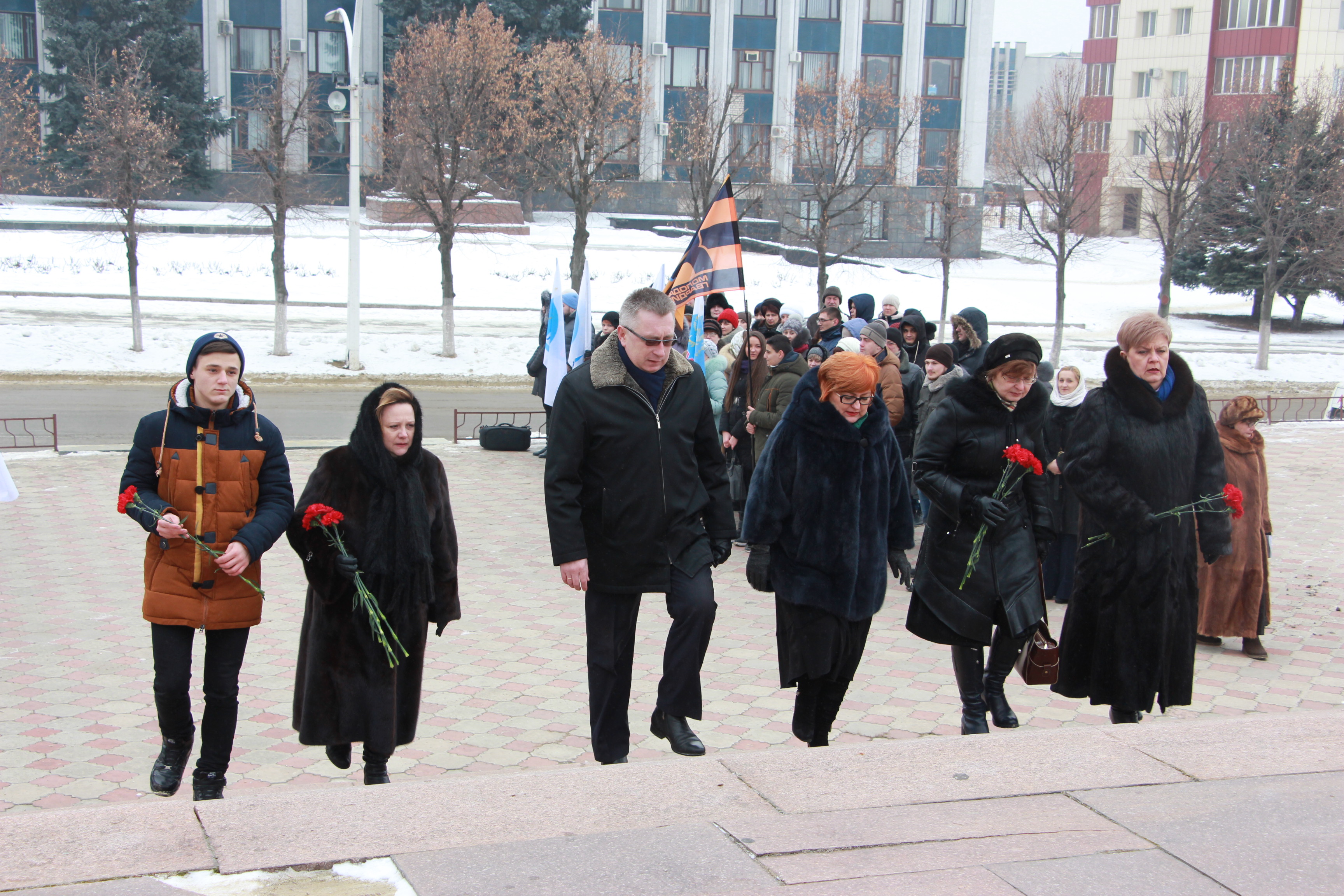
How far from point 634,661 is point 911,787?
298 cm

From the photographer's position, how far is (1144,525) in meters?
4.85

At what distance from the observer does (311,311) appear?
32.8m

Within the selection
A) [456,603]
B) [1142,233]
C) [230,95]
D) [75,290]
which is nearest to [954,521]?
[456,603]

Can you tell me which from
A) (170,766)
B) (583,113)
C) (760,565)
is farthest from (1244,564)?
(583,113)

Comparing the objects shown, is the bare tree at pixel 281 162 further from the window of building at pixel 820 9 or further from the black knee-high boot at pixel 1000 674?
the window of building at pixel 820 9

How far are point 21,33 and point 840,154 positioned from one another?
3763 centimetres

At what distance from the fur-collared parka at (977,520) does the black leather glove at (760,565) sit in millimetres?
733

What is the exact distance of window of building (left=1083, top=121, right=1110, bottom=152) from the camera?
44.8 m

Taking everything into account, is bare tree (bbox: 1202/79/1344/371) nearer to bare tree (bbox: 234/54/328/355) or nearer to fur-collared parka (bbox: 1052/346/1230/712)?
bare tree (bbox: 234/54/328/355)

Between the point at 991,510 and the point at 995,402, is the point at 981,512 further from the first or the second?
the point at 995,402

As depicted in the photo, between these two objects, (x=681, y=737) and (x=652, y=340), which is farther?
(x=681, y=737)

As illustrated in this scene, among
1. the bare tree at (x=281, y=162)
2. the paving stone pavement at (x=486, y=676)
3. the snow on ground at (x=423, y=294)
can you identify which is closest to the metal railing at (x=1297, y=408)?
the snow on ground at (x=423, y=294)

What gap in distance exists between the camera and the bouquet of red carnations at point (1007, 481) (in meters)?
4.88

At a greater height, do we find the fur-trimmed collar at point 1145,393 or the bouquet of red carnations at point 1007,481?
the fur-trimmed collar at point 1145,393
